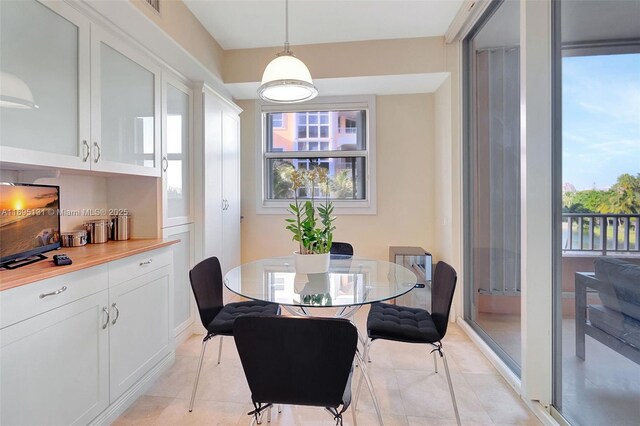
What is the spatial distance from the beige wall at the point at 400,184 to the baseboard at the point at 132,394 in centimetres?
183

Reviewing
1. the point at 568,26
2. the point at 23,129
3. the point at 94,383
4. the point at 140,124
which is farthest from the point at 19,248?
the point at 568,26

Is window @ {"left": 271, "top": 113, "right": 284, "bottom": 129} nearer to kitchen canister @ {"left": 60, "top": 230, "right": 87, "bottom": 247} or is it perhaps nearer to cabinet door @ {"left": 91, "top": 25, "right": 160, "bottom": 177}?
cabinet door @ {"left": 91, "top": 25, "right": 160, "bottom": 177}

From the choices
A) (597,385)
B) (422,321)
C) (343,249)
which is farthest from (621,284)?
(343,249)

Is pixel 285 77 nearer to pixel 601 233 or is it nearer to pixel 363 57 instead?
pixel 363 57

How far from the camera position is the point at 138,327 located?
190 cm

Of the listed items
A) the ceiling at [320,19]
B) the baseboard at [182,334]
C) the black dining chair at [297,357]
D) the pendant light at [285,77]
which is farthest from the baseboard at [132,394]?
the ceiling at [320,19]

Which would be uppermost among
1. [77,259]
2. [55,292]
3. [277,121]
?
[277,121]

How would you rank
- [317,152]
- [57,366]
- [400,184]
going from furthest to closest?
1. [317,152]
2. [400,184]
3. [57,366]

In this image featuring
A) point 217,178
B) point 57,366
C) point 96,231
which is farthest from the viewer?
point 217,178

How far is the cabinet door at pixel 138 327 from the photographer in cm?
171

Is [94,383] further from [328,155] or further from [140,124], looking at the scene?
[328,155]

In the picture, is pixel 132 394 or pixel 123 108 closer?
pixel 132 394

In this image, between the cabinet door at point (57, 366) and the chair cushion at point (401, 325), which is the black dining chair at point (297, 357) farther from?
the cabinet door at point (57, 366)

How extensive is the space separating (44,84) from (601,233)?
2.73 meters
